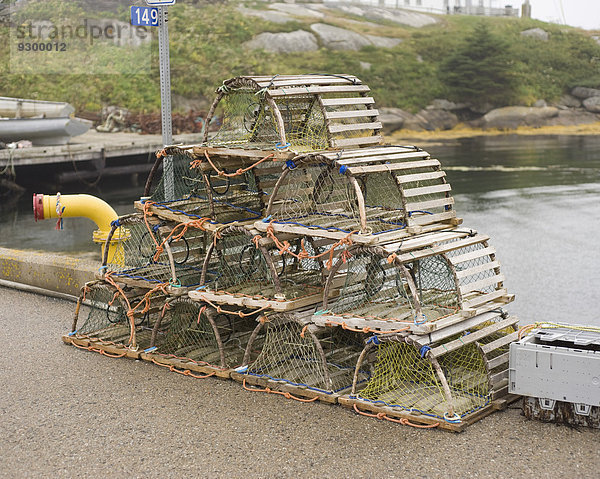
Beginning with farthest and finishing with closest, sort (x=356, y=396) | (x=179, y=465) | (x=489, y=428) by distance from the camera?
(x=356, y=396), (x=489, y=428), (x=179, y=465)

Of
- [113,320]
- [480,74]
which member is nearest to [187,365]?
[113,320]

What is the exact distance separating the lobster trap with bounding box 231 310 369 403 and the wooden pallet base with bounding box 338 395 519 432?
0.21 meters

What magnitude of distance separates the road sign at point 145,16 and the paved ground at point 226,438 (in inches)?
150

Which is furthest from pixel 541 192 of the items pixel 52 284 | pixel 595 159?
pixel 52 284

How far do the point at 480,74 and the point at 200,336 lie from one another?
38.2m

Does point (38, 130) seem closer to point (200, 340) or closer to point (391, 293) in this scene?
point (200, 340)

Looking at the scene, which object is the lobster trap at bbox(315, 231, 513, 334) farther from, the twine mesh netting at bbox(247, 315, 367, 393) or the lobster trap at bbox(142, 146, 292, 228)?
the lobster trap at bbox(142, 146, 292, 228)

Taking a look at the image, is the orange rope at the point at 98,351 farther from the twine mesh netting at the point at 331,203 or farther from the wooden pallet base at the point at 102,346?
the twine mesh netting at the point at 331,203

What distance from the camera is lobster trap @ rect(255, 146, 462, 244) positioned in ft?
21.1

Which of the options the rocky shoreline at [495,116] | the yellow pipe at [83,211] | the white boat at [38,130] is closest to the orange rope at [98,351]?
the yellow pipe at [83,211]

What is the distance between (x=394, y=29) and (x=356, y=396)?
4356cm

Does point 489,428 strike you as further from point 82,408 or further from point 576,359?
point 82,408

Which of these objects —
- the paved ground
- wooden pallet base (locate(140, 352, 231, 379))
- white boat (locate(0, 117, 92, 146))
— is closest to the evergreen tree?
white boat (locate(0, 117, 92, 146))

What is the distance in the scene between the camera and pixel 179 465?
5383 mm
